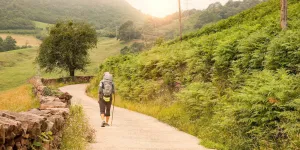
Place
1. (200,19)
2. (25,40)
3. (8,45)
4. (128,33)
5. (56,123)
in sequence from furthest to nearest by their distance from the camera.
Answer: (25,40) → (200,19) → (8,45) → (128,33) → (56,123)

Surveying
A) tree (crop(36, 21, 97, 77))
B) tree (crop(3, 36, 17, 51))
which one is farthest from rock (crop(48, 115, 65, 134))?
tree (crop(3, 36, 17, 51))

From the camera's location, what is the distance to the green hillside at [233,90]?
30.7ft

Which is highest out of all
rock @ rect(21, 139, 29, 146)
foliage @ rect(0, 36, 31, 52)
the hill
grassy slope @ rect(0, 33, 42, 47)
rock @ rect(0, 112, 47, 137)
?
the hill

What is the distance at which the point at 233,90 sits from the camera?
13031mm

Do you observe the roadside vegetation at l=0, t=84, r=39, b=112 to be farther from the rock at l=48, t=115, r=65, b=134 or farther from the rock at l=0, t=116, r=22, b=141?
the rock at l=0, t=116, r=22, b=141

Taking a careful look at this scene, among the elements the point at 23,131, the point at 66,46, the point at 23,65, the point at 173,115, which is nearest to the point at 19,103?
the point at 173,115

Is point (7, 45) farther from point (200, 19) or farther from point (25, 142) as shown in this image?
point (25, 142)

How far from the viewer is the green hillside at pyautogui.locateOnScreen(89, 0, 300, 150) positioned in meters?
9.37

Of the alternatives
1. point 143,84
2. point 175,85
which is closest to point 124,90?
point 143,84

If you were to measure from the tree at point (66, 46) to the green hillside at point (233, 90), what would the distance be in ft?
113

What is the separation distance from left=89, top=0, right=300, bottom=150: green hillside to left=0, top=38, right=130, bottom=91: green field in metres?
50.4

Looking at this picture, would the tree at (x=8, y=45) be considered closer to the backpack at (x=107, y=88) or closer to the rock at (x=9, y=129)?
the backpack at (x=107, y=88)

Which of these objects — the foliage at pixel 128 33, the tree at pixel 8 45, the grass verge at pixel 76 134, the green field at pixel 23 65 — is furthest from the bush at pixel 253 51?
the tree at pixel 8 45

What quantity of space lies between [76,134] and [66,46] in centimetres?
4677
